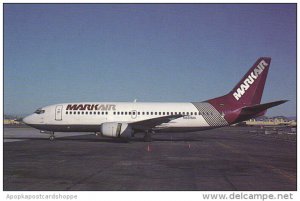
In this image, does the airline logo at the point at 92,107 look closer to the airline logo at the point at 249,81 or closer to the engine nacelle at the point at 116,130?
the engine nacelle at the point at 116,130

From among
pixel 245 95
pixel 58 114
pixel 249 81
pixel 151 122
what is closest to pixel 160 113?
pixel 151 122

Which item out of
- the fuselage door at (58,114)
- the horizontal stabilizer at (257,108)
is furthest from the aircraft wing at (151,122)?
the fuselage door at (58,114)

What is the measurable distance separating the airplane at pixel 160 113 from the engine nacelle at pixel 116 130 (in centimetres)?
156

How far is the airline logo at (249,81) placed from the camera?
32.1 m

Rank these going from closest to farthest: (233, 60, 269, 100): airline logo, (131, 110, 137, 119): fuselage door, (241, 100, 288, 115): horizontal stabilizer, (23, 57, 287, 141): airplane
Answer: (241, 100, 288, 115): horizontal stabilizer
(23, 57, 287, 141): airplane
(131, 110, 137, 119): fuselage door
(233, 60, 269, 100): airline logo

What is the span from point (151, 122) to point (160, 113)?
5.51 feet

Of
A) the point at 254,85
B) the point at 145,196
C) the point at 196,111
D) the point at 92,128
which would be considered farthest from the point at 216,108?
the point at 145,196

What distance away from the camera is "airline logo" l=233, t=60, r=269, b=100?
32094mm

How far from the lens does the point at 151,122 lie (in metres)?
30.5

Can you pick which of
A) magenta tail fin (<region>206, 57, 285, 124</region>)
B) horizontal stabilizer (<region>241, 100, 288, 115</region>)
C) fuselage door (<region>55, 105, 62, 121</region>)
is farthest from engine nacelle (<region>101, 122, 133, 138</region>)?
horizontal stabilizer (<region>241, 100, 288, 115</region>)

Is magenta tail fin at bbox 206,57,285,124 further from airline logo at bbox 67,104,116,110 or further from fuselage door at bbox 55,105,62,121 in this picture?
fuselage door at bbox 55,105,62,121

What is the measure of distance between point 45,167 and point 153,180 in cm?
489

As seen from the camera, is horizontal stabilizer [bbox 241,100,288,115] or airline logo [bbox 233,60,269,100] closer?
horizontal stabilizer [bbox 241,100,288,115]

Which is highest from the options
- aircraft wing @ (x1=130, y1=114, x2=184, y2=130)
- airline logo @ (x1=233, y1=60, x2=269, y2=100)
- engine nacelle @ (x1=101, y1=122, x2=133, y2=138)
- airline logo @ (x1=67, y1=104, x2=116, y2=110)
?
airline logo @ (x1=233, y1=60, x2=269, y2=100)
